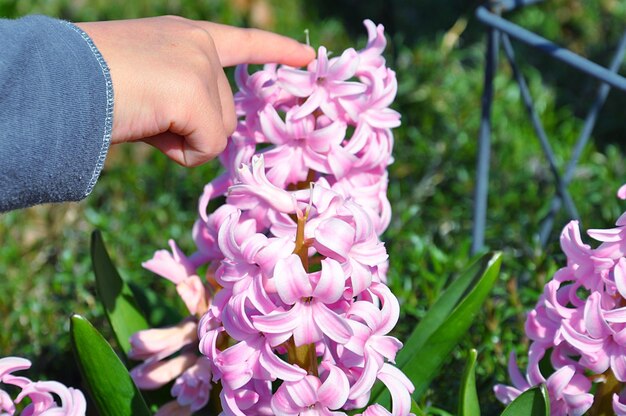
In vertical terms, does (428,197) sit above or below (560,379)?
below

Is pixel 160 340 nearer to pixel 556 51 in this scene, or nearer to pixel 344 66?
pixel 344 66

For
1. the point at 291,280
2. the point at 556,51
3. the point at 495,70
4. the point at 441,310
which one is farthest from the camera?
the point at 495,70

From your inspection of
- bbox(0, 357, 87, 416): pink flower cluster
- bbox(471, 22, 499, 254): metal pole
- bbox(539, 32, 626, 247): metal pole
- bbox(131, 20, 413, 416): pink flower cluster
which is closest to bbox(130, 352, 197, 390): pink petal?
bbox(131, 20, 413, 416): pink flower cluster

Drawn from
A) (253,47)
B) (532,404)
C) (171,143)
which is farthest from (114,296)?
(532,404)

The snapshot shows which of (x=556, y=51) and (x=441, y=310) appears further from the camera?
(x=556, y=51)

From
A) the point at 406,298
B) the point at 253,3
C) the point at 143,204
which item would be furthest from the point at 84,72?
the point at 253,3

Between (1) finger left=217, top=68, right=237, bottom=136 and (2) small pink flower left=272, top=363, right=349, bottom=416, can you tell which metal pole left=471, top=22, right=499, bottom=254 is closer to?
(1) finger left=217, top=68, right=237, bottom=136

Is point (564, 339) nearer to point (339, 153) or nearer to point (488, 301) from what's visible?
point (339, 153)
